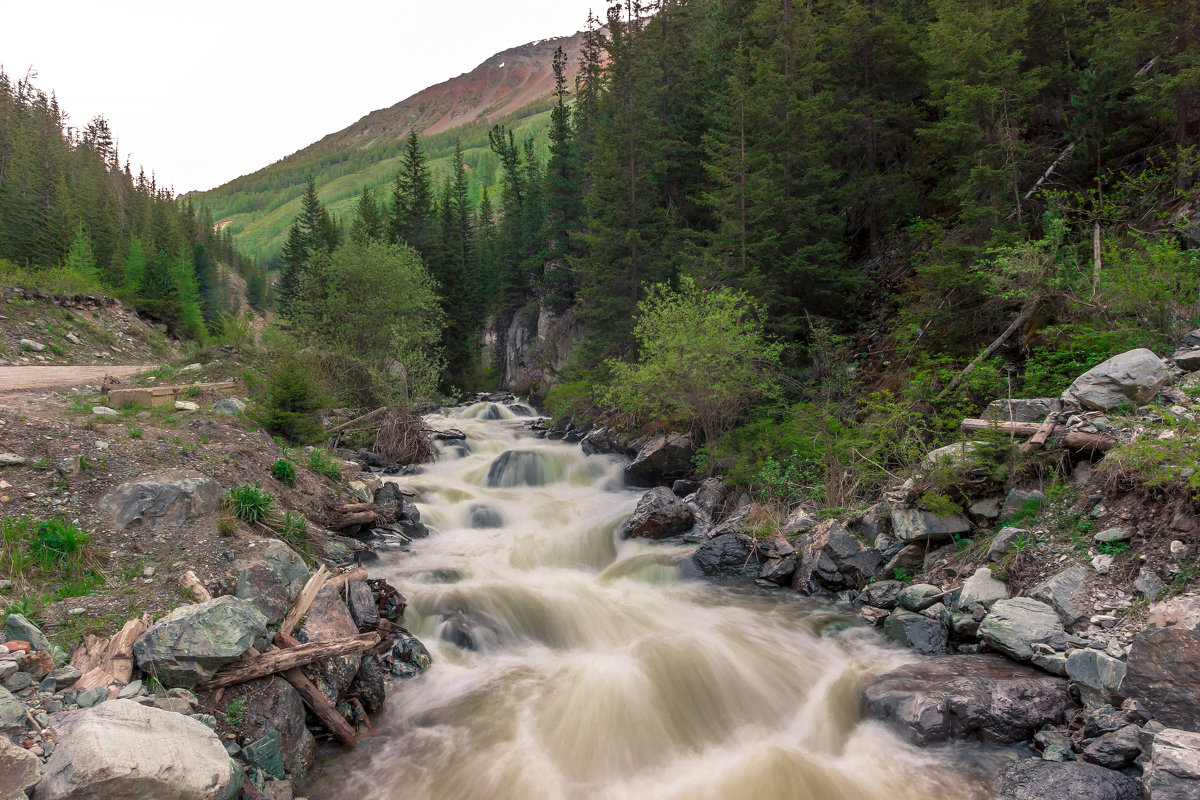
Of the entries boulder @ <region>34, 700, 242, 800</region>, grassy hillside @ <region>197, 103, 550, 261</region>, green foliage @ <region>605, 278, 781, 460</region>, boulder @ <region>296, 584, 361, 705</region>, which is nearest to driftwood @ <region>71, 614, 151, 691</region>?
boulder @ <region>34, 700, 242, 800</region>

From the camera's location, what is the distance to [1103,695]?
5.84 m

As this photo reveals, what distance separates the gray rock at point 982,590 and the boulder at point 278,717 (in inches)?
338

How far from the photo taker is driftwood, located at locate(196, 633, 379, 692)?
18.2 feet

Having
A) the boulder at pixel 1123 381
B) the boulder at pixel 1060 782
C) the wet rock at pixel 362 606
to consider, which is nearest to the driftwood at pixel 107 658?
the wet rock at pixel 362 606

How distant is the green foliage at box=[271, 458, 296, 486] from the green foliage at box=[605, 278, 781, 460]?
8.13 meters

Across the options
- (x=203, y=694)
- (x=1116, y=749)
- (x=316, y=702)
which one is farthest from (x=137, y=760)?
(x=1116, y=749)

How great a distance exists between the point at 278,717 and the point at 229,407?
28.9 ft

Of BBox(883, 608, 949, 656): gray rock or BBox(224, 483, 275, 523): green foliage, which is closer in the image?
BBox(883, 608, 949, 656): gray rock

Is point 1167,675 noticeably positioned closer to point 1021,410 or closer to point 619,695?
point 1021,410

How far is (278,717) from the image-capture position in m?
5.74

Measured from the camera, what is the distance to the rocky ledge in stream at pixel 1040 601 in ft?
17.4

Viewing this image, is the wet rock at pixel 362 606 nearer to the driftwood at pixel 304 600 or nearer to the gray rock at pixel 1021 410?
the driftwood at pixel 304 600

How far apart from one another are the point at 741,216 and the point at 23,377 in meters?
19.8

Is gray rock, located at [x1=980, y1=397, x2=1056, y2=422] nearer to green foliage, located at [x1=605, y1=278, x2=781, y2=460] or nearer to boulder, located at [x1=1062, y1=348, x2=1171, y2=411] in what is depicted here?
boulder, located at [x1=1062, y1=348, x2=1171, y2=411]
